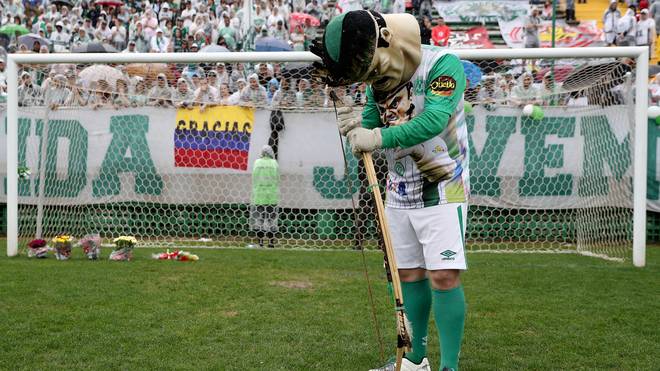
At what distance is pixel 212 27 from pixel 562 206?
1225 cm

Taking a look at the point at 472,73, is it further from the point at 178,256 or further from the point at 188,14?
the point at 188,14

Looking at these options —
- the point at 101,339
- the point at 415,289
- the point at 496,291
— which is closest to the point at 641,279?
the point at 496,291

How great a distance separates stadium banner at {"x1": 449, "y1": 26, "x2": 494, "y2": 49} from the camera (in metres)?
21.0

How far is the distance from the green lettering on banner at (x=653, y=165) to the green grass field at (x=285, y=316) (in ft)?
10.6

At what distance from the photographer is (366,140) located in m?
4.02

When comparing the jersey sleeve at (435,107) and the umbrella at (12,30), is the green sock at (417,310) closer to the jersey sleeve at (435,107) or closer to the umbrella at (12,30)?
the jersey sleeve at (435,107)

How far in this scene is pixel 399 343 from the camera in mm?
4176

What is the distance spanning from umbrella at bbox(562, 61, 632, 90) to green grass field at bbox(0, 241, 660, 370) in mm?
2574

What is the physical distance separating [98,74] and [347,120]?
28.5ft

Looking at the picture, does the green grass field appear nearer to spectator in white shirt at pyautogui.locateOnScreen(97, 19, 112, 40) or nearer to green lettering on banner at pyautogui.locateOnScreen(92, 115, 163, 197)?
green lettering on banner at pyautogui.locateOnScreen(92, 115, 163, 197)

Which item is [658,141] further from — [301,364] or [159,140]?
[301,364]

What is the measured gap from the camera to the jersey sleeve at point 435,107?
13.0 ft

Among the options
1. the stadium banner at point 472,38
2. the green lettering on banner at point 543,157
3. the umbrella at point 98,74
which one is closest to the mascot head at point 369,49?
the green lettering on banner at point 543,157

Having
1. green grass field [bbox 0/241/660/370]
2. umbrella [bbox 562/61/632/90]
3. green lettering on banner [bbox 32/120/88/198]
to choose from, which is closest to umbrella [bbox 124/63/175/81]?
green lettering on banner [bbox 32/120/88/198]
